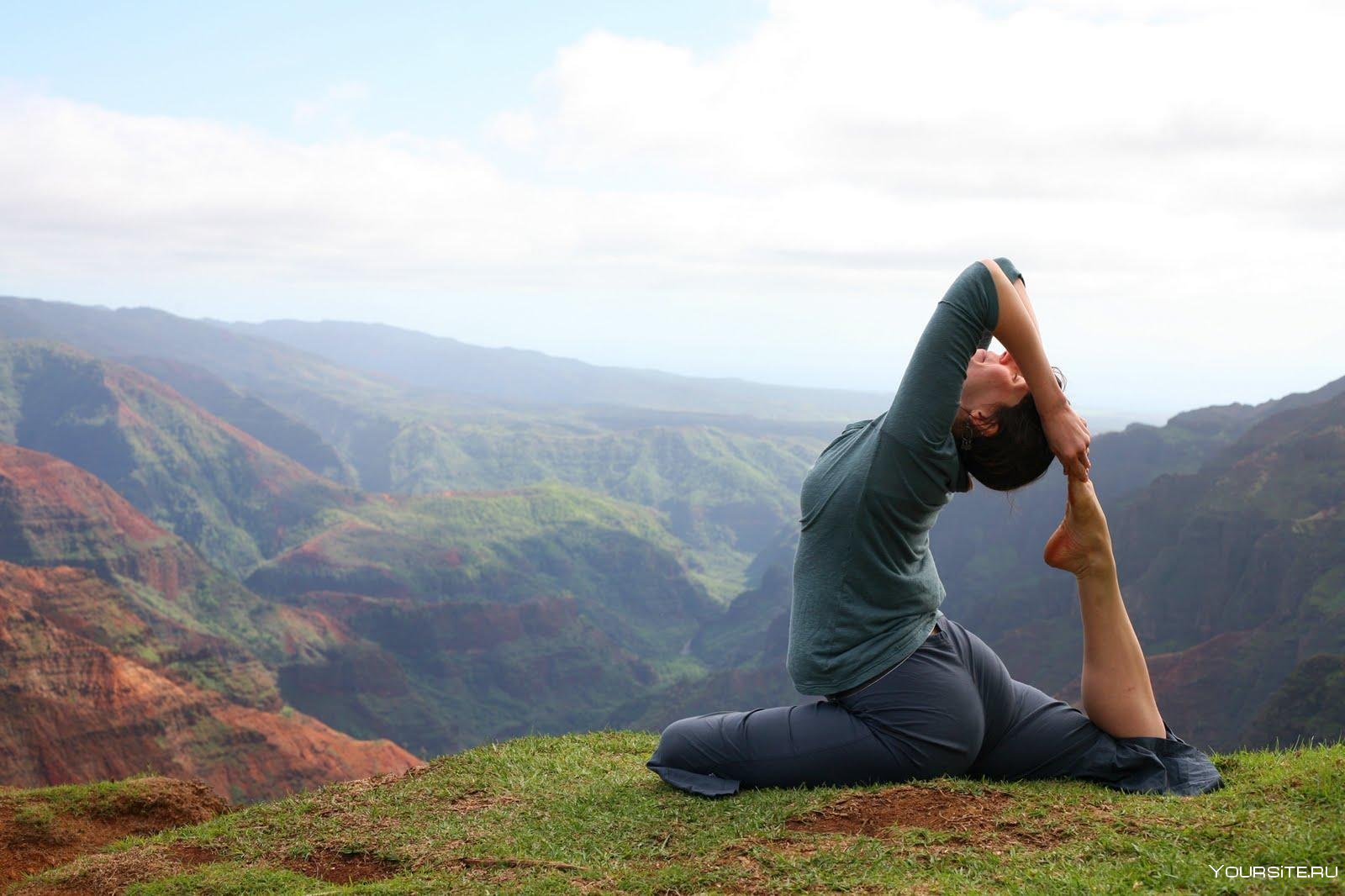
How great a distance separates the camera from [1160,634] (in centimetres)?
6166

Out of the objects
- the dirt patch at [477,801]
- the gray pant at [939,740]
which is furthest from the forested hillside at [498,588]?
the dirt patch at [477,801]

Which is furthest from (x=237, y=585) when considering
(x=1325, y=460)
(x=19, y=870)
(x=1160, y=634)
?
(x=19, y=870)

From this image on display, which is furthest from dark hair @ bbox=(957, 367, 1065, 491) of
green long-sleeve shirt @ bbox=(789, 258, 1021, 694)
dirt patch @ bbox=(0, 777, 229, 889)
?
dirt patch @ bbox=(0, 777, 229, 889)

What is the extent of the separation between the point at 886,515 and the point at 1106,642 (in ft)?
5.16

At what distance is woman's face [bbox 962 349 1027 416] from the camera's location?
506 centimetres

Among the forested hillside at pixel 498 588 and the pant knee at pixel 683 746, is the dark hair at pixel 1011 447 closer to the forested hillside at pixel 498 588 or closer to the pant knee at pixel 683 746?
the forested hillside at pixel 498 588

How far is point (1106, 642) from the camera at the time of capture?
18.1 feet

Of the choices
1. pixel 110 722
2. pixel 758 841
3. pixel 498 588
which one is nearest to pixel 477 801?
pixel 758 841

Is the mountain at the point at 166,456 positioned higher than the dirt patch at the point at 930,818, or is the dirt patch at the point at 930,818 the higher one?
the dirt patch at the point at 930,818

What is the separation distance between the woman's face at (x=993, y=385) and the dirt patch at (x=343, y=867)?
156 inches

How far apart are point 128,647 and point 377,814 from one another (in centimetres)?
6821

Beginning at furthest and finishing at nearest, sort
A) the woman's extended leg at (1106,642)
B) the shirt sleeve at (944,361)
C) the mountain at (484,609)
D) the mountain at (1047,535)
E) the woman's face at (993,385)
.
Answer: the mountain at (484,609) < the mountain at (1047,535) < the woman's extended leg at (1106,642) < the woman's face at (993,385) < the shirt sleeve at (944,361)

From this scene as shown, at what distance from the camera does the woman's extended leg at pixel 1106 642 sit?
5473 millimetres

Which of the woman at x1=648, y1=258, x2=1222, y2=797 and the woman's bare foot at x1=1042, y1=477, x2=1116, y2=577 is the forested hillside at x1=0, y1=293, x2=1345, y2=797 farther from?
the woman at x1=648, y1=258, x2=1222, y2=797
